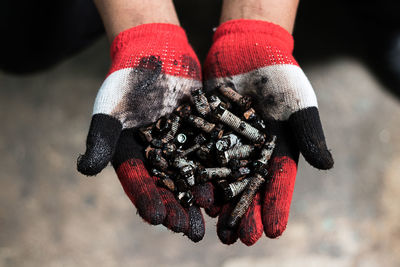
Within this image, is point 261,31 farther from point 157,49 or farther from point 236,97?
point 157,49

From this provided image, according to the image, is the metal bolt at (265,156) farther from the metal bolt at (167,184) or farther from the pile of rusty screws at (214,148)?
the metal bolt at (167,184)

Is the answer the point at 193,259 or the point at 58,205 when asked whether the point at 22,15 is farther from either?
the point at 193,259

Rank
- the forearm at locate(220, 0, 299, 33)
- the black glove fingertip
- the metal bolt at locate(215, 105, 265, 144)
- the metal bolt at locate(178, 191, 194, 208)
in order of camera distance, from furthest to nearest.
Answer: the forearm at locate(220, 0, 299, 33), the metal bolt at locate(215, 105, 265, 144), the metal bolt at locate(178, 191, 194, 208), the black glove fingertip

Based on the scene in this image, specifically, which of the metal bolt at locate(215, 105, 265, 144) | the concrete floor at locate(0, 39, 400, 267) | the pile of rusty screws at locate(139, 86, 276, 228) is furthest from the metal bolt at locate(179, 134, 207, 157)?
the concrete floor at locate(0, 39, 400, 267)

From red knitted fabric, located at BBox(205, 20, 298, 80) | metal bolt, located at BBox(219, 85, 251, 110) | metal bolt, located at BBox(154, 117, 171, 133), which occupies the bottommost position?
metal bolt, located at BBox(154, 117, 171, 133)

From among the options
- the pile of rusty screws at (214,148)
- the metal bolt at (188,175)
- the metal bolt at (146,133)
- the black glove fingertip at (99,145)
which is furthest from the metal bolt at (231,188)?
the black glove fingertip at (99,145)

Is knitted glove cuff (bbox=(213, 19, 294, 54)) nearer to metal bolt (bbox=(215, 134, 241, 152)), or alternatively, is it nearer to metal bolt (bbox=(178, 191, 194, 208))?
metal bolt (bbox=(215, 134, 241, 152))

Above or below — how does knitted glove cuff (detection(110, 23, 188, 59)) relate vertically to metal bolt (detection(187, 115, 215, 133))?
above
